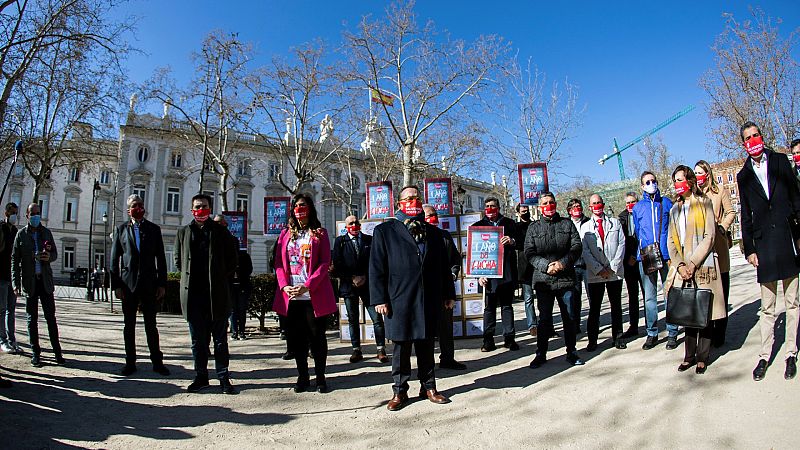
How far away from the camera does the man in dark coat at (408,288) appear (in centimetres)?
434

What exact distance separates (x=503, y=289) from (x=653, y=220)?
7.32 ft

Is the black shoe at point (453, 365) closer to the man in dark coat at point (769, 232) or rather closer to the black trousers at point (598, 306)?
the black trousers at point (598, 306)

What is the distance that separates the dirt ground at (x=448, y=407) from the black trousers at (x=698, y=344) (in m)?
0.16

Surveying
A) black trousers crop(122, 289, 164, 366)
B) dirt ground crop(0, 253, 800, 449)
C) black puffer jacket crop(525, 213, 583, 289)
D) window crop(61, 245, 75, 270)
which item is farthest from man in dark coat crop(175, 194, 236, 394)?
window crop(61, 245, 75, 270)

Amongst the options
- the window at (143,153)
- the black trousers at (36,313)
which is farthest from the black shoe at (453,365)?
the window at (143,153)

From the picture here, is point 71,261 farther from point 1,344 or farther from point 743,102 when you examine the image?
point 743,102

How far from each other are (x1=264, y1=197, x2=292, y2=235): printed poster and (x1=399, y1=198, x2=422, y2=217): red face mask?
17.0ft

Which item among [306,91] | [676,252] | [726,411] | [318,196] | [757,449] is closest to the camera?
[757,449]

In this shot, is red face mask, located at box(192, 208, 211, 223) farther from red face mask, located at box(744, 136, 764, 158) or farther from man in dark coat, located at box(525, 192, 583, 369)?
red face mask, located at box(744, 136, 764, 158)

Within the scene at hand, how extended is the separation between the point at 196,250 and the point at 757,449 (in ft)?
17.3

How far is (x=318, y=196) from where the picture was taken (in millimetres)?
46375

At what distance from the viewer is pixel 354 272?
6715mm

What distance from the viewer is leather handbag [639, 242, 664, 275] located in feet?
19.9

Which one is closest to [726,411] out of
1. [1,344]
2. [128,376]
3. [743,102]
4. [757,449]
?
[757,449]
